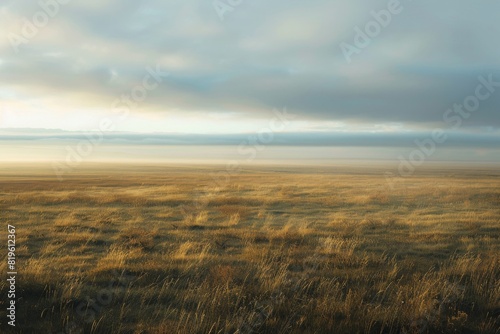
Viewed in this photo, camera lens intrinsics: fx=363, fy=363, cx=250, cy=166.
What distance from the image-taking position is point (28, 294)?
274 inches

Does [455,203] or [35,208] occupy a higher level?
[35,208]

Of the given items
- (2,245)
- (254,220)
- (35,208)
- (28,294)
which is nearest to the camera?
(28,294)

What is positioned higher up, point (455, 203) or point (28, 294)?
point (28, 294)

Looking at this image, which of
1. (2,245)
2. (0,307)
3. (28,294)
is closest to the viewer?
(0,307)

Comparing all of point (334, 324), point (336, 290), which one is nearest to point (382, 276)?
point (336, 290)

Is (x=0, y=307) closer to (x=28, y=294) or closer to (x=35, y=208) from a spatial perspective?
(x=28, y=294)

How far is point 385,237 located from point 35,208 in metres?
18.6

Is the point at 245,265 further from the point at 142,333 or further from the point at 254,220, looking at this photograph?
the point at 254,220

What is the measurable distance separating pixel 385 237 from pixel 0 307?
1252 centimetres

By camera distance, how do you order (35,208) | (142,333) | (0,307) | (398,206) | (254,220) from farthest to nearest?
(398,206) → (35,208) → (254,220) → (0,307) → (142,333)

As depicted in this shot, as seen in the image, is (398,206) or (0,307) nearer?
(0,307)

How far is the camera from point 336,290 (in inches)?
280

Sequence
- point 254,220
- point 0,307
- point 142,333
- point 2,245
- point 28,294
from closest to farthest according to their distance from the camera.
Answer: point 142,333
point 0,307
point 28,294
point 2,245
point 254,220

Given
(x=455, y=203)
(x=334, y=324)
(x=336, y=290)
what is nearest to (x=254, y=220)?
(x=336, y=290)
